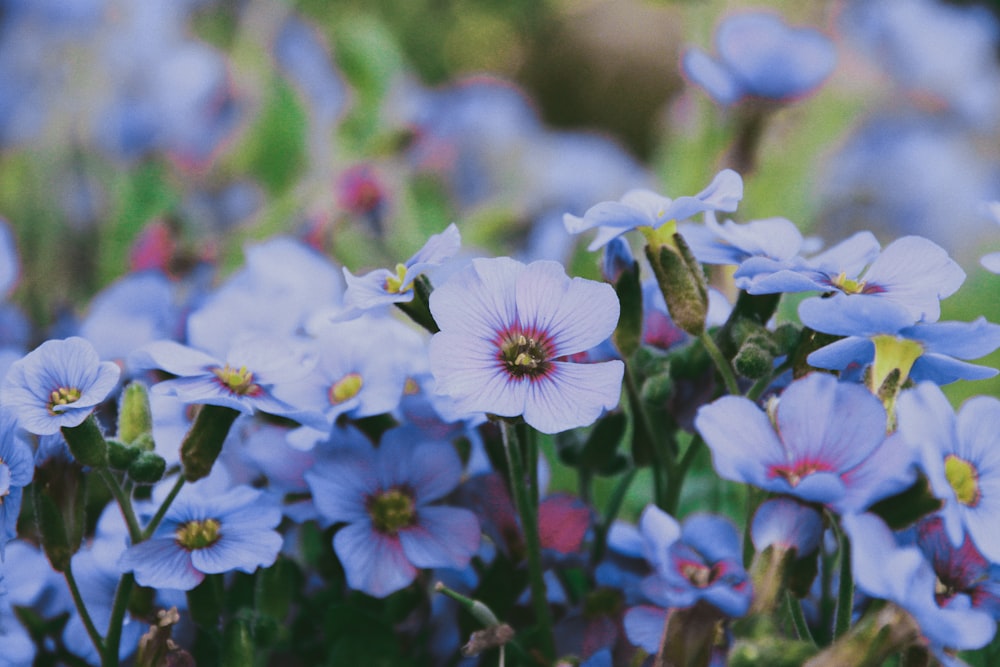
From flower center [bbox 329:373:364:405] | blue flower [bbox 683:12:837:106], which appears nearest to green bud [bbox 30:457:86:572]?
flower center [bbox 329:373:364:405]

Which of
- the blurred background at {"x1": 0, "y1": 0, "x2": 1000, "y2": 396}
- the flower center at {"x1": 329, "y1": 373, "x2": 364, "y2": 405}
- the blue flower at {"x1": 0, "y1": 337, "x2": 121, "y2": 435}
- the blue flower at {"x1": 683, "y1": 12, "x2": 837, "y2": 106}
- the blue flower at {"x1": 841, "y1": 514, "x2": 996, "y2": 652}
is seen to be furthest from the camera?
the blurred background at {"x1": 0, "y1": 0, "x2": 1000, "y2": 396}

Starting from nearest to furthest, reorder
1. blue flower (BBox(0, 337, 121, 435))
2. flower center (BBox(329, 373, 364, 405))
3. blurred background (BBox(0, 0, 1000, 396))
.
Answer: blue flower (BBox(0, 337, 121, 435))
flower center (BBox(329, 373, 364, 405))
blurred background (BBox(0, 0, 1000, 396))

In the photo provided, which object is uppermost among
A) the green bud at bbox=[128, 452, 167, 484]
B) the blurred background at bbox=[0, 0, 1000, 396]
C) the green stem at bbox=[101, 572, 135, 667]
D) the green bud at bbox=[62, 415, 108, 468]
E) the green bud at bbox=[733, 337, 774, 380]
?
the green bud at bbox=[733, 337, 774, 380]

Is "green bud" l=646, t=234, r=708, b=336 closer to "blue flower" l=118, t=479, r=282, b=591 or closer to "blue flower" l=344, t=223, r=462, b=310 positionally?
"blue flower" l=344, t=223, r=462, b=310

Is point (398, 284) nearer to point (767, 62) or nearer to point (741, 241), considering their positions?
point (741, 241)

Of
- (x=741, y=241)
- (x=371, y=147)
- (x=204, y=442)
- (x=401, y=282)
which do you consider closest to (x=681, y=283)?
(x=741, y=241)

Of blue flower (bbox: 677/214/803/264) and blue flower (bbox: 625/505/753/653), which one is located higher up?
blue flower (bbox: 677/214/803/264)

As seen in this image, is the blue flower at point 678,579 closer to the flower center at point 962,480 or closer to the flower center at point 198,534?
the flower center at point 962,480

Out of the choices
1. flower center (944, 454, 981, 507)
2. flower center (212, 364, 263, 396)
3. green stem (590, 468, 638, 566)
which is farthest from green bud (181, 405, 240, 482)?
flower center (944, 454, 981, 507)

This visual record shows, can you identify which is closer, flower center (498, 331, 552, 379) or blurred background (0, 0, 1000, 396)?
flower center (498, 331, 552, 379)
